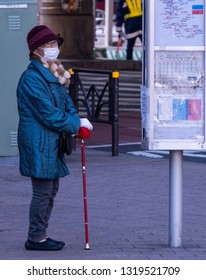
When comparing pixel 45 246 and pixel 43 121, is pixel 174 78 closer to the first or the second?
pixel 43 121

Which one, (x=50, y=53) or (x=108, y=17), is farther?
(x=108, y=17)

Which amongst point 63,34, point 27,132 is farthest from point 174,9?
point 63,34

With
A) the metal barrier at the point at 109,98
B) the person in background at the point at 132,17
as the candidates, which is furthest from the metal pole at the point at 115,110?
the person in background at the point at 132,17

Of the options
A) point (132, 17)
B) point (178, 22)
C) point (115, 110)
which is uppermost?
point (178, 22)

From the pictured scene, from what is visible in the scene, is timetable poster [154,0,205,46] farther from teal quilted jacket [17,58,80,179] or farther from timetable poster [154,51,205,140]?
teal quilted jacket [17,58,80,179]

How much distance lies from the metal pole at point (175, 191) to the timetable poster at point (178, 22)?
0.93 metres

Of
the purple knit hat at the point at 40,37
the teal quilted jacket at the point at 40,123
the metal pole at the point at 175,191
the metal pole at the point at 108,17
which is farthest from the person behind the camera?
the metal pole at the point at 108,17

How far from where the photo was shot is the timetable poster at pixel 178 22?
877cm

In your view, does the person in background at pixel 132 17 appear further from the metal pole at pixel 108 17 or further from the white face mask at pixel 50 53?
the white face mask at pixel 50 53

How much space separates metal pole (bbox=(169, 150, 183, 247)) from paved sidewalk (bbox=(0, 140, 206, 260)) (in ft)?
0.56

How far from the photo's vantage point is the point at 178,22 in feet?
28.8

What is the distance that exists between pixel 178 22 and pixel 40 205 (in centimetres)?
183

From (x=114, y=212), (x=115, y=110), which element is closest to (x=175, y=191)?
(x=114, y=212)

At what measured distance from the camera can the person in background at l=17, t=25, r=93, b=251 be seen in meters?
8.89
